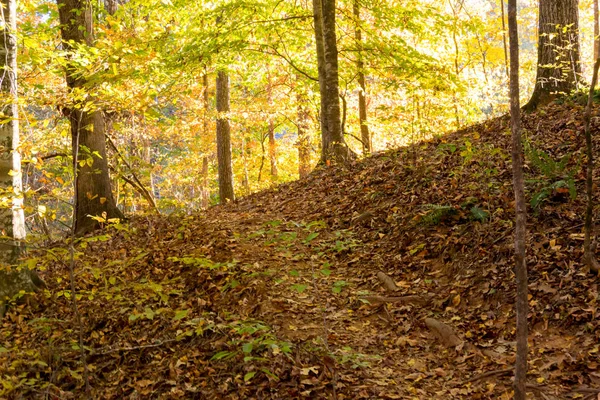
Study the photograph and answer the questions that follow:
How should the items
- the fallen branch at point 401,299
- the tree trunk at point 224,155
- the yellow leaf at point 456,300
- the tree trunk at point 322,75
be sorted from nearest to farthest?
the yellow leaf at point 456,300
the fallen branch at point 401,299
the tree trunk at point 322,75
the tree trunk at point 224,155

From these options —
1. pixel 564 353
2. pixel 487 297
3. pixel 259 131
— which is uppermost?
pixel 259 131

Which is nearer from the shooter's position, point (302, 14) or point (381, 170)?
point (381, 170)

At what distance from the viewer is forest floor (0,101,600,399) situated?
→ 3852 mm

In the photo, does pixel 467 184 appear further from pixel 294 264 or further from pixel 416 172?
pixel 294 264

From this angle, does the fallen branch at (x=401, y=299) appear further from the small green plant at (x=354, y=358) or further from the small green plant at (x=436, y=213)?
the small green plant at (x=436, y=213)

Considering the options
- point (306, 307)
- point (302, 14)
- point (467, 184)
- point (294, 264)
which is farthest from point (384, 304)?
point (302, 14)

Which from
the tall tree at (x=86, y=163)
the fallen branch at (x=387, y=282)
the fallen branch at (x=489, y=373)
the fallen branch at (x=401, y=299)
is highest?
the tall tree at (x=86, y=163)

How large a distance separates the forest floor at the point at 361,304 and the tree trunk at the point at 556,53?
78 centimetres

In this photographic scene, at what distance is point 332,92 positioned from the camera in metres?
10.5

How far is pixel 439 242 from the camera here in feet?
18.7

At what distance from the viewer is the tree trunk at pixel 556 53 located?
7.98 meters

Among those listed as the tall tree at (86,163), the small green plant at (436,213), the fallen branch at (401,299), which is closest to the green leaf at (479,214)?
the small green plant at (436,213)

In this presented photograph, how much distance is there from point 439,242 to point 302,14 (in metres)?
8.16

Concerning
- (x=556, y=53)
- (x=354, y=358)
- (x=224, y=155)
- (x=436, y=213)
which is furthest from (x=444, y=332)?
(x=224, y=155)
